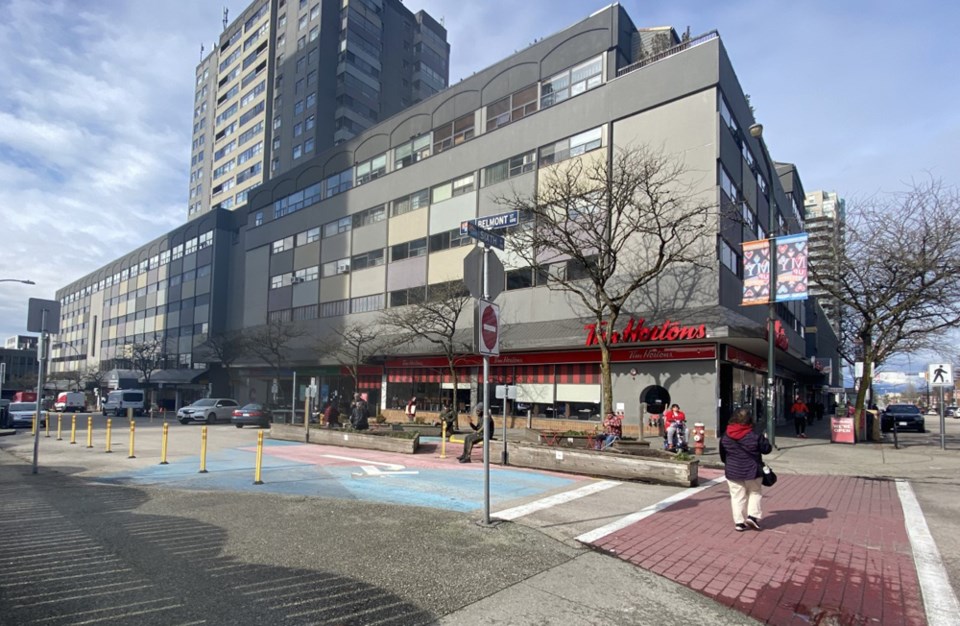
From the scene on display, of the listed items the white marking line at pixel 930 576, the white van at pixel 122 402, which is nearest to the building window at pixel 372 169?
the white van at pixel 122 402

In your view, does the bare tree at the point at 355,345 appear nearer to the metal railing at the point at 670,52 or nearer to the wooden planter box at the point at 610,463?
the metal railing at the point at 670,52

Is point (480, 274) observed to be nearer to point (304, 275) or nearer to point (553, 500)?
point (553, 500)

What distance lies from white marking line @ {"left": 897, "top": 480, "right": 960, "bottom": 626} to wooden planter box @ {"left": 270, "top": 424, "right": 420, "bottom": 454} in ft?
37.4

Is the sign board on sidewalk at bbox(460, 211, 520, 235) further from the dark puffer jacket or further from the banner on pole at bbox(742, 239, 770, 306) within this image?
the banner on pole at bbox(742, 239, 770, 306)

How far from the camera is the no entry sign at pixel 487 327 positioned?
22.4 ft

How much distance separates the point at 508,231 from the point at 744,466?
15.9m

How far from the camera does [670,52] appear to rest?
2412cm

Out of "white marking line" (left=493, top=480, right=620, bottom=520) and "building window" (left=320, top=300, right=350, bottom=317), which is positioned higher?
"building window" (left=320, top=300, right=350, bottom=317)

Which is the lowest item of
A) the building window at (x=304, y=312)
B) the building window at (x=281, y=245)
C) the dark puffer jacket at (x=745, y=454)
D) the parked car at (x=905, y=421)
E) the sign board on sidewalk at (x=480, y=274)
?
the parked car at (x=905, y=421)

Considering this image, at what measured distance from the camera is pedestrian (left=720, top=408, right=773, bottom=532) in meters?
7.05

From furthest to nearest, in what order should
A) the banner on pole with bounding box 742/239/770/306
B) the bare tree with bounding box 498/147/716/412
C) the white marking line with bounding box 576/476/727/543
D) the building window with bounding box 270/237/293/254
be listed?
the building window with bounding box 270/237/293/254, the bare tree with bounding box 498/147/716/412, the banner on pole with bounding box 742/239/770/306, the white marking line with bounding box 576/476/727/543

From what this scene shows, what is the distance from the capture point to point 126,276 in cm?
7500

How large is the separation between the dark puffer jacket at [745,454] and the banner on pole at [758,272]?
11855 millimetres

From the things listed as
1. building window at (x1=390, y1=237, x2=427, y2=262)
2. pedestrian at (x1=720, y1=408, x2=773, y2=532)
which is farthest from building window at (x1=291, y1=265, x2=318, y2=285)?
pedestrian at (x1=720, y1=408, x2=773, y2=532)
